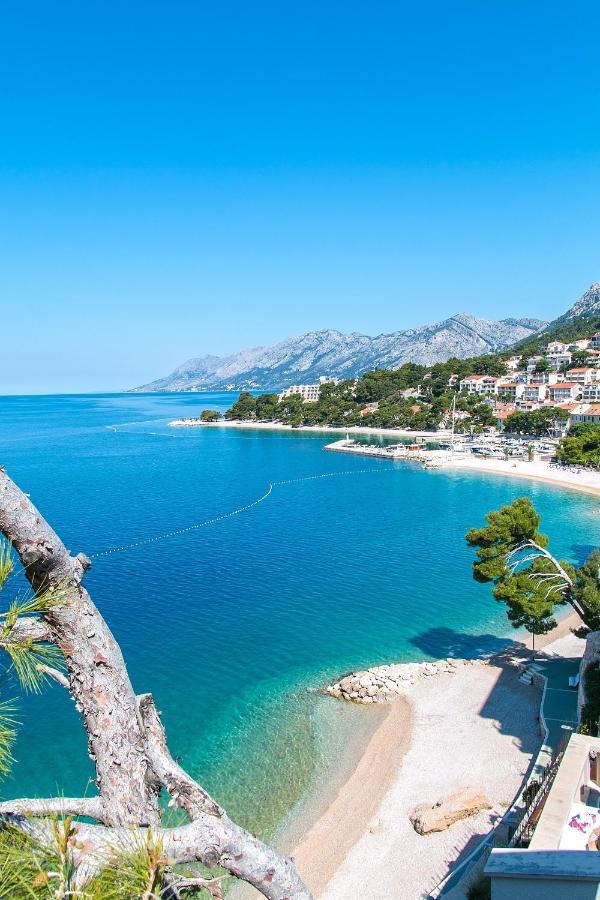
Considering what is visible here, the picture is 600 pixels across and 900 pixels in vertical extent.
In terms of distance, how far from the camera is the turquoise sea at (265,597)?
16.3 metres

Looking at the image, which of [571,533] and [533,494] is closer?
[571,533]

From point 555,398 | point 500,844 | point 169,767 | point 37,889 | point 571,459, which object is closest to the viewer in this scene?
point 37,889

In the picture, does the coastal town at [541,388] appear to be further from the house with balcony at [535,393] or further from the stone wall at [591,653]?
the stone wall at [591,653]

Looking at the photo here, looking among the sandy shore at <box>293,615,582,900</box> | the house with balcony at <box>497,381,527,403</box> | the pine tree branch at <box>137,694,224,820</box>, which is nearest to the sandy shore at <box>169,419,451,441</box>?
the house with balcony at <box>497,381,527,403</box>

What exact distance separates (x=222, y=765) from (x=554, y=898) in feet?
36.8

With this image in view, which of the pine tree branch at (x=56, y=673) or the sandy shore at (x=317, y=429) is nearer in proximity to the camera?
the pine tree branch at (x=56, y=673)

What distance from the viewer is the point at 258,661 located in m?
21.6

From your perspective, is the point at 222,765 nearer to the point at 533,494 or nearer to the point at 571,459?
the point at 533,494

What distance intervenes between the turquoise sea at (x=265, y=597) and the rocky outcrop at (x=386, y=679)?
67 centimetres

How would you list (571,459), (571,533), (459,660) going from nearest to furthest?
1. (459,660)
2. (571,533)
3. (571,459)

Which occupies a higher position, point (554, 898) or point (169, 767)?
point (169, 767)

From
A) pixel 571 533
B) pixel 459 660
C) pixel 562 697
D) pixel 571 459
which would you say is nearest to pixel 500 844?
pixel 562 697

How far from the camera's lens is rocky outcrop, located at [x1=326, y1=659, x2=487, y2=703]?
18766mm

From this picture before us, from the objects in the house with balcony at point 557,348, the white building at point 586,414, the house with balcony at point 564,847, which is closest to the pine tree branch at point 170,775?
the house with balcony at point 564,847
